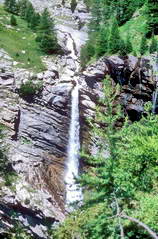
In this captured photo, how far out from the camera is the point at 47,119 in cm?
5191

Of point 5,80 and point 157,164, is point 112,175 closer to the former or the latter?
point 157,164

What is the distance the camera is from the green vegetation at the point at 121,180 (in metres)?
21.3

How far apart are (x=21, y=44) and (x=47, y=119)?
16.7 meters

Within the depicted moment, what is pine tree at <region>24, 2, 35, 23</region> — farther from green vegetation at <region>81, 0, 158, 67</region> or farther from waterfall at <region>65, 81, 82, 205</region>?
waterfall at <region>65, 81, 82, 205</region>

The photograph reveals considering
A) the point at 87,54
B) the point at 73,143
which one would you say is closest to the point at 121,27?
the point at 87,54

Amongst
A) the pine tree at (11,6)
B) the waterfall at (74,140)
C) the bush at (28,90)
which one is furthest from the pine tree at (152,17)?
the pine tree at (11,6)

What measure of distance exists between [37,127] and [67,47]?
79.1 ft

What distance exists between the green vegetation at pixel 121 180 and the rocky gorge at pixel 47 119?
837 inches

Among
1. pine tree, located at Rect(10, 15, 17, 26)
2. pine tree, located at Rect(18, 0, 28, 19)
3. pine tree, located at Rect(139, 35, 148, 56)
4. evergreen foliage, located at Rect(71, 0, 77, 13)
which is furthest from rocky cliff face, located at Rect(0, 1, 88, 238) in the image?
evergreen foliage, located at Rect(71, 0, 77, 13)

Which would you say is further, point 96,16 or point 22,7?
point 22,7

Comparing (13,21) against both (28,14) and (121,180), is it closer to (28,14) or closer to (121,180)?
(28,14)

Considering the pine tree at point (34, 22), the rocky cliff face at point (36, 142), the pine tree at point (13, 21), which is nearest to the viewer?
the rocky cliff face at point (36, 142)

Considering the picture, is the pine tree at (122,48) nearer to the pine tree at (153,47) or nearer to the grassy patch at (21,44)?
the pine tree at (153,47)

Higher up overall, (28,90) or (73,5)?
(73,5)
